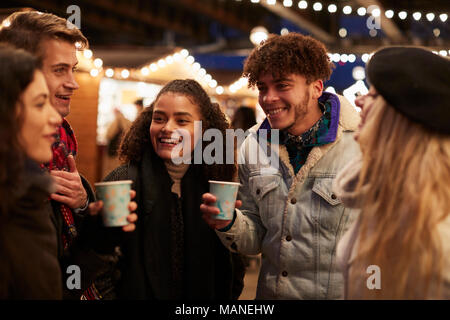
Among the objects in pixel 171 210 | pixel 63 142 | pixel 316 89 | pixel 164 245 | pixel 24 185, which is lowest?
pixel 164 245

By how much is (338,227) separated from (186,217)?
0.69 metres

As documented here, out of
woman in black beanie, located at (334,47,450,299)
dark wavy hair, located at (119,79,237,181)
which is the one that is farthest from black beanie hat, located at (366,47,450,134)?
dark wavy hair, located at (119,79,237,181)

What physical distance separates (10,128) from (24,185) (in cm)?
18

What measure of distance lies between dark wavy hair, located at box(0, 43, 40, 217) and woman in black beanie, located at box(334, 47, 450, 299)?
3.69 feet

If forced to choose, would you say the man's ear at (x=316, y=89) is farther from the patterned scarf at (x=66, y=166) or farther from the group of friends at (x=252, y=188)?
the patterned scarf at (x=66, y=166)

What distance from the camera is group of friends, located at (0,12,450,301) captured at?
1646mm

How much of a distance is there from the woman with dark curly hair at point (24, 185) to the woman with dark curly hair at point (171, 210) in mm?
535

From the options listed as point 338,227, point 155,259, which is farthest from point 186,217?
point 338,227

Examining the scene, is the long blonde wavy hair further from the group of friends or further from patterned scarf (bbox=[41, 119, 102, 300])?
patterned scarf (bbox=[41, 119, 102, 300])

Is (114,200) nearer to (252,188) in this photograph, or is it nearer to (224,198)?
(224,198)

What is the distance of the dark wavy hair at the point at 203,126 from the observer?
8.05 feet

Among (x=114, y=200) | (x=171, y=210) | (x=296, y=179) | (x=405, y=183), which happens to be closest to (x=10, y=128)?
(x=114, y=200)

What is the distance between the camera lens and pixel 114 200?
6.07 feet
